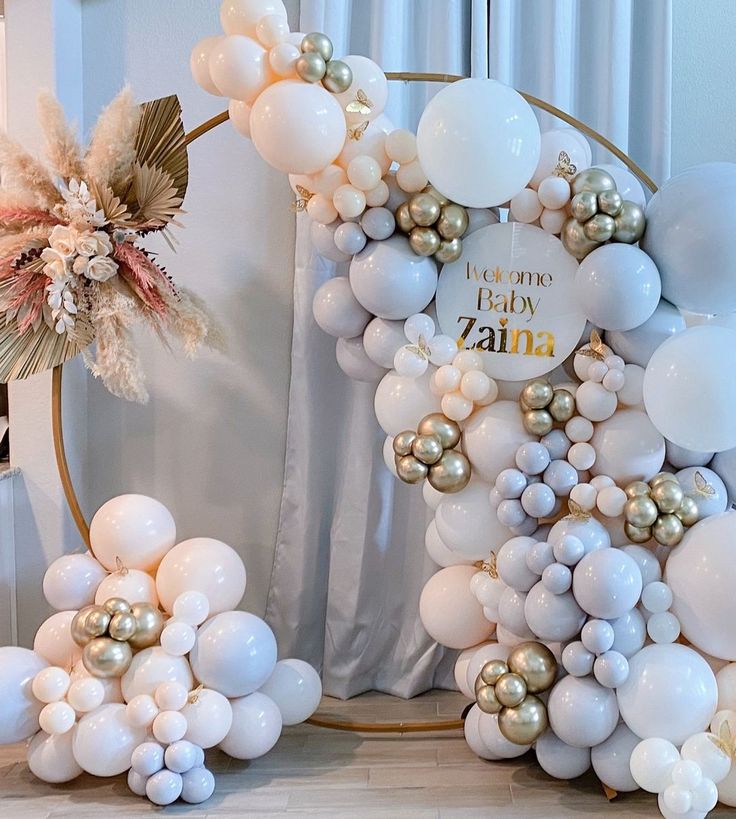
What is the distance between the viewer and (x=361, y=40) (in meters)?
2.24

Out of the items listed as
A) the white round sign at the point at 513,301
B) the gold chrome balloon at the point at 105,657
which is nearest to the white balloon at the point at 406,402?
the white round sign at the point at 513,301

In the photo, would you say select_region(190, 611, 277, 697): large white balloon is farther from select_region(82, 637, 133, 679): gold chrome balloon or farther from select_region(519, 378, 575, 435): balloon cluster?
select_region(519, 378, 575, 435): balloon cluster

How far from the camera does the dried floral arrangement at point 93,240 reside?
1849 millimetres

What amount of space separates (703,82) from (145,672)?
1.81m

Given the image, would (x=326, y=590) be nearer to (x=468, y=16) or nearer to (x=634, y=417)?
(x=634, y=417)

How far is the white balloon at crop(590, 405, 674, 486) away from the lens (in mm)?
1732

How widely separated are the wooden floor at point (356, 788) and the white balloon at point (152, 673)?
22 centimetres

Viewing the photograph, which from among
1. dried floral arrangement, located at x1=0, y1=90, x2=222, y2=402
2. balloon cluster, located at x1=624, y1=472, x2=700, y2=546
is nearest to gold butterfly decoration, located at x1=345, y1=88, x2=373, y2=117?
dried floral arrangement, located at x1=0, y1=90, x2=222, y2=402

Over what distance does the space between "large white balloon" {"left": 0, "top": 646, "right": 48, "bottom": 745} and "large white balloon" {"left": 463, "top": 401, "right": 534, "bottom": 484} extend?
0.93 m

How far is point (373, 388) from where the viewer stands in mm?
2246

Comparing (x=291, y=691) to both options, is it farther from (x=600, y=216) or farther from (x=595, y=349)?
(x=600, y=216)

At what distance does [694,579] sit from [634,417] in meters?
0.31

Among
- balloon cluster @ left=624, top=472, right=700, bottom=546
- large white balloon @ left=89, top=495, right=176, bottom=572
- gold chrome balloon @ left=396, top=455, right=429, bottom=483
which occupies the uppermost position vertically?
gold chrome balloon @ left=396, top=455, right=429, bottom=483

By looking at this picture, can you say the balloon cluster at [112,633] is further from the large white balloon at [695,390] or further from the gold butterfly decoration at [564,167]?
the gold butterfly decoration at [564,167]
